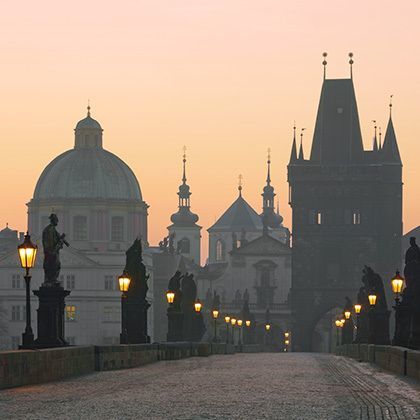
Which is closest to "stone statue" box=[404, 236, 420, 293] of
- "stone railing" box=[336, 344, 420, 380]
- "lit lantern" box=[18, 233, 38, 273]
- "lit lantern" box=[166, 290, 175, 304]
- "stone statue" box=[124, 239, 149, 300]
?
"stone railing" box=[336, 344, 420, 380]

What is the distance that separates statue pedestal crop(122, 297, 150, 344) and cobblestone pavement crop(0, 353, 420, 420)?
21.7 m

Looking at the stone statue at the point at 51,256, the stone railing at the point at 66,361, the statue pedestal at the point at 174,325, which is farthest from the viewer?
the statue pedestal at the point at 174,325

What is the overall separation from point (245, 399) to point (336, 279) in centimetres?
17073

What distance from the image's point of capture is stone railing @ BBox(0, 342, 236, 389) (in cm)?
3228

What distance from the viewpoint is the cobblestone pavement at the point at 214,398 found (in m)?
25.6

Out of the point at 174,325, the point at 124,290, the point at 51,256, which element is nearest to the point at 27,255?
the point at 51,256

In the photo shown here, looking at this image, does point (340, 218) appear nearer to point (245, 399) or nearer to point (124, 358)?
point (124, 358)

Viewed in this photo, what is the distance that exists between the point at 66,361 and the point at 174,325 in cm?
4187

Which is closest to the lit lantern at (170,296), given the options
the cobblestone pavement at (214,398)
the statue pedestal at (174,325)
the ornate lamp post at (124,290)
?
the statue pedestal at (174,325)

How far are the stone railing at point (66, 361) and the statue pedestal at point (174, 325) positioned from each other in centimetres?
1874

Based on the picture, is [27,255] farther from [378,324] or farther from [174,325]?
[174,325]

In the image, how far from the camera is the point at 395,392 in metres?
32.1

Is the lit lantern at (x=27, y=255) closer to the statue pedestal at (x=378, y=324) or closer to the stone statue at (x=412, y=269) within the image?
the stone statue at (x=412, y=269)

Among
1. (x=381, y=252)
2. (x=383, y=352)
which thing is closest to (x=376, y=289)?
(x=383, y=352)
